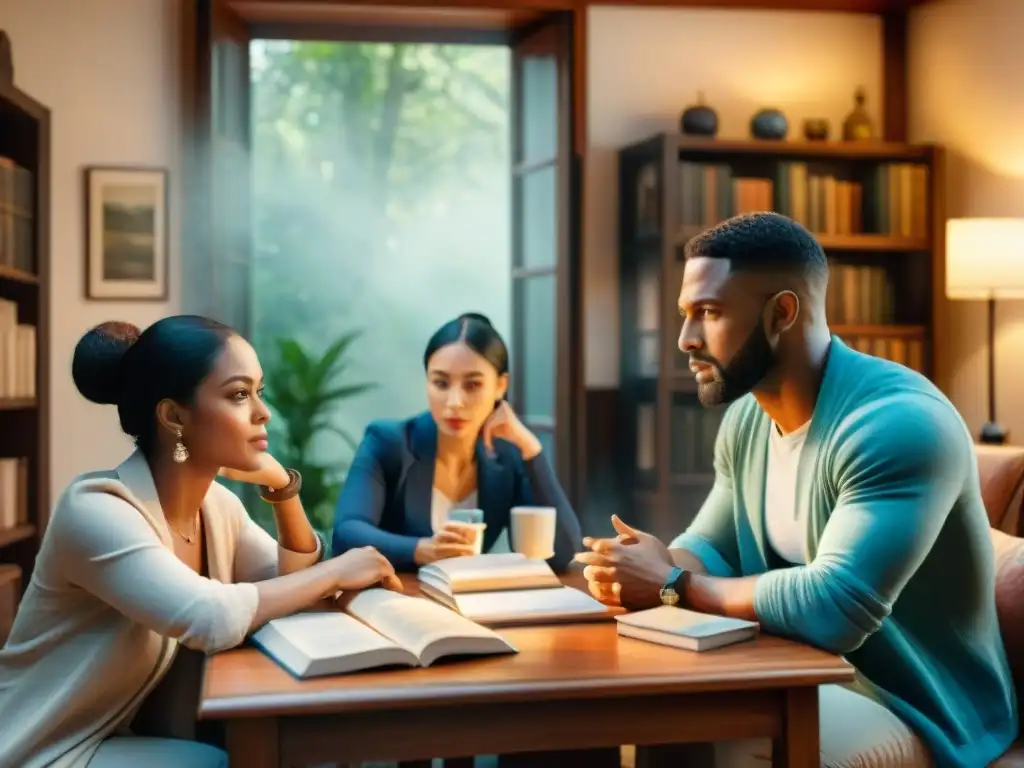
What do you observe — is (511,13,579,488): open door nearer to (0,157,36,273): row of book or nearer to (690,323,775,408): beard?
(0,157,36,273): row of book

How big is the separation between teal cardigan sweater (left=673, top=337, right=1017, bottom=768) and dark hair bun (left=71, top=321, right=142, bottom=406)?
0.99 metres

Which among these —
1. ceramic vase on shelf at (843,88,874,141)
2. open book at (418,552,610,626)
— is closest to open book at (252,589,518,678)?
open book at (418,552,610,626)

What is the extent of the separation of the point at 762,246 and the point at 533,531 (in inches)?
27.7

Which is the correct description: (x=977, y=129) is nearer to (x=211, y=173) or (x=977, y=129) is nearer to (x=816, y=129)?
(x=816, y=129)

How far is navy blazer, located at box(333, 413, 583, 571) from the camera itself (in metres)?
2.69

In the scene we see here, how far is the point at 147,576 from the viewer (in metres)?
1.64

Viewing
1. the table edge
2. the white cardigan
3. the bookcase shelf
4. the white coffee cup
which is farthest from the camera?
the bookcase shelf

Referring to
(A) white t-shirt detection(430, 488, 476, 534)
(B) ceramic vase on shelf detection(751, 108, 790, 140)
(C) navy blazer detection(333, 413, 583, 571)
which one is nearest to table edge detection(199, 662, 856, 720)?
(C) navy blazer detection(333, 413, 583, 571)

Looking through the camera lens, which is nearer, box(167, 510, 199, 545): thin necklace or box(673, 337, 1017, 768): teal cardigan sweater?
box(673, 337, 1017, 768): teal cardigan sweater

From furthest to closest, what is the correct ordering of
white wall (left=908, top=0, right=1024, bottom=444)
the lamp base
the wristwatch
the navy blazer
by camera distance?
white wall (left=908, top=0, right=1024, bottom=444) < the lamp base < the navy blazer < the wristwatch

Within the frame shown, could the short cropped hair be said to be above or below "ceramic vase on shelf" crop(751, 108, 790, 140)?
below

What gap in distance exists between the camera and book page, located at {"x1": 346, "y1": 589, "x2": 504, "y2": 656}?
1579 mm

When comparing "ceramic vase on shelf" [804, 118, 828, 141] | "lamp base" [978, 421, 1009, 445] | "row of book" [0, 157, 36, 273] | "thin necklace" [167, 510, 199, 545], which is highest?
"ceramic vase on shelf" [804, 118, 828, 141]

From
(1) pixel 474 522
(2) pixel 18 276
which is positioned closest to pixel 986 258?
(1) pixel 474 522
